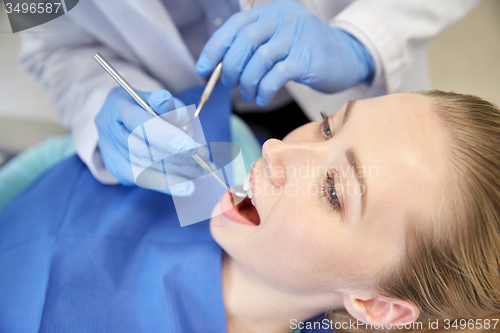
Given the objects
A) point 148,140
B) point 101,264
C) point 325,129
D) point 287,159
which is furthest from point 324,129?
point 101,264

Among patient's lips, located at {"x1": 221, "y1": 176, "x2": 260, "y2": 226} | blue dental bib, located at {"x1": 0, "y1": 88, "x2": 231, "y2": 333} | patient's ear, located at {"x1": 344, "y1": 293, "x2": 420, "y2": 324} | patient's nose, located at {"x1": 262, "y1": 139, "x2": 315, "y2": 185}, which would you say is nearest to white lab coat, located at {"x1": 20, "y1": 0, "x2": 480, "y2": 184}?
blue dental bib, located at {"x1": 0, "y1": 88, "x2": 231, "y2": 333}

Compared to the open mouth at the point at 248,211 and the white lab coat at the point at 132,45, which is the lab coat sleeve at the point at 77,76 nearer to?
the white lab coat at the point at 132,45

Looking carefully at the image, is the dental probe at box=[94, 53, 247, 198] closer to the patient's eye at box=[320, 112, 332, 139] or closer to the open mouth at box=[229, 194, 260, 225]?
the open mouth at box=[229, 194, 260, 225]

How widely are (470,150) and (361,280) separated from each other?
34cm

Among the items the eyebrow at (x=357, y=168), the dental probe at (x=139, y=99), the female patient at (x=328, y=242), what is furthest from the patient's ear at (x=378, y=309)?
the dental probe at (x=139, y=99)

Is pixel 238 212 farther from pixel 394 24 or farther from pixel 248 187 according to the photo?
pixel 394 24

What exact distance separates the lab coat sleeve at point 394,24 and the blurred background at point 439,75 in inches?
8.1

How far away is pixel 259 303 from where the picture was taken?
2.70 feet

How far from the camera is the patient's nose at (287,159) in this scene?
678mm

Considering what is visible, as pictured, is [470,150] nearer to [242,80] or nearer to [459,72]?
[242,80]

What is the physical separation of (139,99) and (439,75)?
1.52 meters

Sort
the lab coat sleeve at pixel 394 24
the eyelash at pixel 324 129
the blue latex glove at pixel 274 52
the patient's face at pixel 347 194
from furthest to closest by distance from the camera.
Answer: the lab coat sleeve at pixel 394 24 < the blue latex glove at pixel 274 52 < the eyelash at pixel 324 129 < the patient's face at pixel 347 194

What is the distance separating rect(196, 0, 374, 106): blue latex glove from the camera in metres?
0.84

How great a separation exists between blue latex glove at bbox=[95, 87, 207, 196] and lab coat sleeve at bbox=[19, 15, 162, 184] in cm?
7
